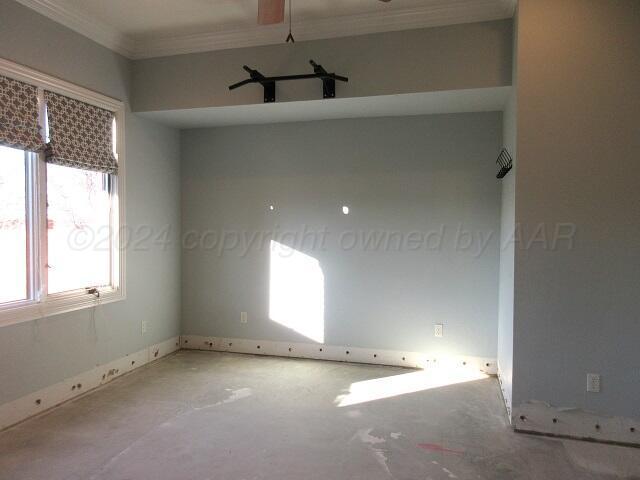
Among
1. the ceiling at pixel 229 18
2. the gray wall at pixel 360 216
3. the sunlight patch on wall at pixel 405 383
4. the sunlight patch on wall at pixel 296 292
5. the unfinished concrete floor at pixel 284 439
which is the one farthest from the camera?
A: the sunlight patch on wall at pixel 296 292

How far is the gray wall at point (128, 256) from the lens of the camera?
2.88 meters

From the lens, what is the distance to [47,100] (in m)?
3.07

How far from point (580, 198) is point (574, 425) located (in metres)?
1.43

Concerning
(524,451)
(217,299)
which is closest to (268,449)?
(524,451)

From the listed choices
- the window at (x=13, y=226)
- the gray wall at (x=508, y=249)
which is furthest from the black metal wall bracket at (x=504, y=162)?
the window at (x=13, y=226)

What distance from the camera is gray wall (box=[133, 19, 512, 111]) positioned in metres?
3.16

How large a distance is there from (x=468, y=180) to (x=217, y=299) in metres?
2.76

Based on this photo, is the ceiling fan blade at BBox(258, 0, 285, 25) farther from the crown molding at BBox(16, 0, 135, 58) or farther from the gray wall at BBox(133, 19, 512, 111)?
the crown molding at BBox(16, 0, 135, 58)

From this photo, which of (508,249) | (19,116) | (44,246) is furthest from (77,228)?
(508,249)

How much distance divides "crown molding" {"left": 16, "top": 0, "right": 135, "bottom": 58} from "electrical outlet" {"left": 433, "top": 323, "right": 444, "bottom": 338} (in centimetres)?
366

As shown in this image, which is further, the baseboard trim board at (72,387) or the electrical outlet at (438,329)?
the electrical outlet at (438,329)

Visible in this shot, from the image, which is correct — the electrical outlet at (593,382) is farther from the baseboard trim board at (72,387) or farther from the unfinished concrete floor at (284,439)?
the baseboard trim board at (72,387)

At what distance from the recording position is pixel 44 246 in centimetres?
310

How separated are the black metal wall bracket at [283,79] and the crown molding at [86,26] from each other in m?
1.04
